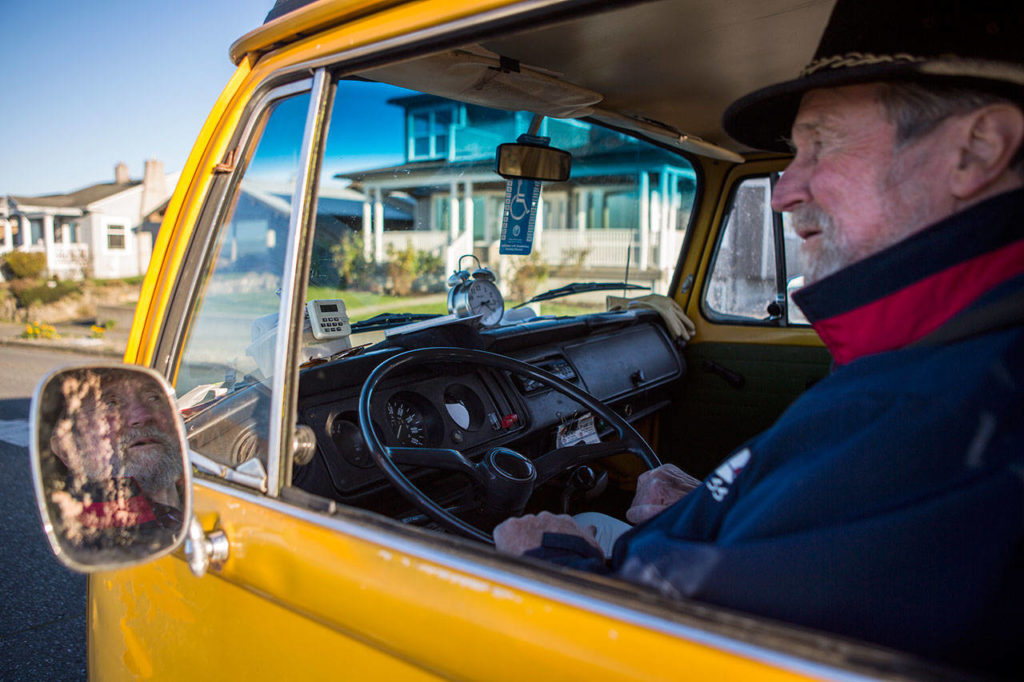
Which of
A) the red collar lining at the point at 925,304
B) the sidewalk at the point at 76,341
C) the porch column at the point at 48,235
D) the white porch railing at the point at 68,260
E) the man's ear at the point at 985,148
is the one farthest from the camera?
the porch column at the point at 48,235

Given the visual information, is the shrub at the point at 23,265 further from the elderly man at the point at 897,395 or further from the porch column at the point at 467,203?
the elderly man at the point at 897,395

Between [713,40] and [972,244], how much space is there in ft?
5.08

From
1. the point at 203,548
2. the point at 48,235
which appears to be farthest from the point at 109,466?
the point at 48,235

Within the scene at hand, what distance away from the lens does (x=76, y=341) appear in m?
16.7

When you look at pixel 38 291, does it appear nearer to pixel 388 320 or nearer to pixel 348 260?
pixel 348 260

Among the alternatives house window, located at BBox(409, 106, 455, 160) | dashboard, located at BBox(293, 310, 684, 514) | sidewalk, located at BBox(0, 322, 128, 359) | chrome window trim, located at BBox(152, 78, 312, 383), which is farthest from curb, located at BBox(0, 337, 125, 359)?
chrome window trim, located at BBox(152, 78, 312, 383)

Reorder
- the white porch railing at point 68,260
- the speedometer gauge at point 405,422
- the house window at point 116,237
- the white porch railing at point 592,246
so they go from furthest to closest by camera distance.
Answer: the house window at point 116,237
the white porch railing at point 68,260
the white porch railing at point 592,246
the speedometer gauge at point 405,422

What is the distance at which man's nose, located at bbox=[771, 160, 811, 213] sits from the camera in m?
1.47

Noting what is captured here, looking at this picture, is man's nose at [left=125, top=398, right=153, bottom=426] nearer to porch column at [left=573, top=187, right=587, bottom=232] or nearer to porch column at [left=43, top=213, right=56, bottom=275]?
porch column at [left=573, top=187, right=587, bottom=232]

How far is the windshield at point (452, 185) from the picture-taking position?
2662 mm

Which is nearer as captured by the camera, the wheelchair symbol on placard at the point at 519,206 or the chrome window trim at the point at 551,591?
the chrome window trim at the point at 551,591

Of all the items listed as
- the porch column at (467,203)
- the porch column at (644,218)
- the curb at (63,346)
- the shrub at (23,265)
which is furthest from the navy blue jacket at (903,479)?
the shrub at (23,265)

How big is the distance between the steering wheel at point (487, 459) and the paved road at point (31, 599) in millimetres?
2726

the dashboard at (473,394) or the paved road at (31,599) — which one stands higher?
the dashboard at (473,394)
